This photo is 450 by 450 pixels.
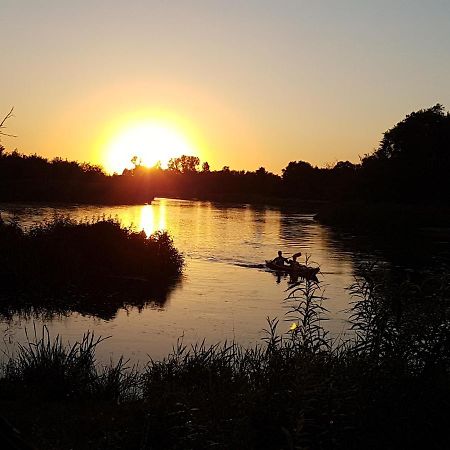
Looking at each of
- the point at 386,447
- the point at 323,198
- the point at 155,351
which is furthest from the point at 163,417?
the point at 323,198

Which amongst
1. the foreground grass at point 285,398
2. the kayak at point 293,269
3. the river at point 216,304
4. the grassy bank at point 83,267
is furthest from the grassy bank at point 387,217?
the foreground grass at point 285,398

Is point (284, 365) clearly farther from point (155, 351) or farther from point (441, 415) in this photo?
point (155, 351)

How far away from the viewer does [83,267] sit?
87.7ft

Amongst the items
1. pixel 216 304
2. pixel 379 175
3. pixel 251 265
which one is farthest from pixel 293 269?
pixel 379 175

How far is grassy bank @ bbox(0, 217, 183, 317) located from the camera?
2214 cm

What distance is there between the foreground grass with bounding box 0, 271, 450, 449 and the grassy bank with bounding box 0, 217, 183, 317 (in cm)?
1093

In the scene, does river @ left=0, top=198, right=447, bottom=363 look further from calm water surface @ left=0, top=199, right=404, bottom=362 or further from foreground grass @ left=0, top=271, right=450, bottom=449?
foreground grass @ left=0, top=271, right=450, bottom=449

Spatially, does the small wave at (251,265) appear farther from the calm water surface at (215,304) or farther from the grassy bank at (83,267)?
the grassy bank at (83,267)

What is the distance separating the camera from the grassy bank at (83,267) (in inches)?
872

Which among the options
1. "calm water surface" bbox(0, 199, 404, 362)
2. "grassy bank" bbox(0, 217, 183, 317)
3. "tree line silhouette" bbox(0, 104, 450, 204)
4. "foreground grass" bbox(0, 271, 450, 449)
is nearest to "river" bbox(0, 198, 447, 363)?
"calm water surface" bbox(0, 199, 404, 362)

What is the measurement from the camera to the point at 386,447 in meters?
6.81

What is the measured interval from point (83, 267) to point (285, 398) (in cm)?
2071

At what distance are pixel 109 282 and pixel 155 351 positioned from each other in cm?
1144

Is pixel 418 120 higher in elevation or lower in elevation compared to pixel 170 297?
higher
